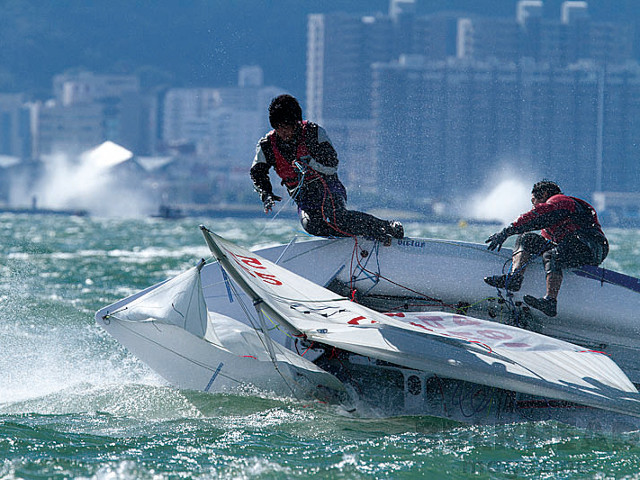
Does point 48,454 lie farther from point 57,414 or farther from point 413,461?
point 413,461

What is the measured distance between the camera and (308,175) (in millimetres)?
4535

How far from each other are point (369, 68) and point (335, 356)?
6383cm

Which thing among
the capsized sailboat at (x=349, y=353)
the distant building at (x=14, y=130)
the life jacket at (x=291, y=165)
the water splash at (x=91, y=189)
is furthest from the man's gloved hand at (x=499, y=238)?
the distant building at (x=14, y=130)

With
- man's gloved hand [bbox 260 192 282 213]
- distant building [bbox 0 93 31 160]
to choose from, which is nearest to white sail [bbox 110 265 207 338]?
man's gloved hand [bbox 260 192 282 213]

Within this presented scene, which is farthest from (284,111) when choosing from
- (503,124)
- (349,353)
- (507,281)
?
(503,124)

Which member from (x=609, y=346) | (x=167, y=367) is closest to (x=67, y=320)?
(x=167, y=367)

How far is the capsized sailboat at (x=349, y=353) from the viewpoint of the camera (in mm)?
3637

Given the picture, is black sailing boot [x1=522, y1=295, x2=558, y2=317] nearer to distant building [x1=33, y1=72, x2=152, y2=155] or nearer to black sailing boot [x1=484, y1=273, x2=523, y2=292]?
black sailing boot [x1=484, y1=273, x2=523, y2=292]

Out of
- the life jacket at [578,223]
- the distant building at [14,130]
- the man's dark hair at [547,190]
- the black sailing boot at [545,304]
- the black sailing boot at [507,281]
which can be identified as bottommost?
the distant building at [14,130]

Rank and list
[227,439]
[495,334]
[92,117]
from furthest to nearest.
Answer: [92,117]
[495,334]
[227,439]

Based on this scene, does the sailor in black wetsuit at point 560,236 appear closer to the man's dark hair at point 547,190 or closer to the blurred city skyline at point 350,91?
the man's dark hair at point 547,190

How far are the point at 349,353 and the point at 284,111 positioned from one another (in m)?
1.21

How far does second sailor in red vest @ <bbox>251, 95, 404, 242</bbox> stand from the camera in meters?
4.37

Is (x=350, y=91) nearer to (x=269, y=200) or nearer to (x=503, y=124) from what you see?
(x=503, y=124)
